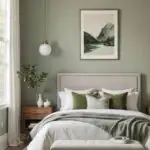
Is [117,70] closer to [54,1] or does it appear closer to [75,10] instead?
[75,10]

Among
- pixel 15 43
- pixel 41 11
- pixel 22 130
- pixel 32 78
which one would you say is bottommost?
pixel 22 130

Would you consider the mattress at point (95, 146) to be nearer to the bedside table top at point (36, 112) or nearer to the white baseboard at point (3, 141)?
the white baseboard at point (3, 141)

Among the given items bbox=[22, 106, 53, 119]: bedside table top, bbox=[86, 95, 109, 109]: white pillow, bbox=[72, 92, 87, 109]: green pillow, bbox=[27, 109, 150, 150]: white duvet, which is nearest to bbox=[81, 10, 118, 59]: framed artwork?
bbox=[72, 92, 87, 109]: green pillow

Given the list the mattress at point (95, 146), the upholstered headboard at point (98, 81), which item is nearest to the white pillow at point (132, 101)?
the upholstered headboard at point (98, 81)

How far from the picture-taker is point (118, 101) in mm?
6398

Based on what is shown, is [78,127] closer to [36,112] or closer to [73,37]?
[36,112]

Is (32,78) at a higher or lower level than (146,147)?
higher

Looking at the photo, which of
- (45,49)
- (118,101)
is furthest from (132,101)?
(45,49)

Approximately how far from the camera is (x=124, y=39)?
285 inches

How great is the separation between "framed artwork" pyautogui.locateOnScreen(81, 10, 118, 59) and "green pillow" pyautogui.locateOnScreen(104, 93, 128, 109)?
1.09 m

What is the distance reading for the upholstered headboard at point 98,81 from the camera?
7.11 metres

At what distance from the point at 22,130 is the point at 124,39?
2931 millimetres

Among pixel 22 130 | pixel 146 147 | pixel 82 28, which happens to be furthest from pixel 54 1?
pixel 146 147

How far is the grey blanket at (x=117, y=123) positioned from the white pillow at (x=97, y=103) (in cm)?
95
